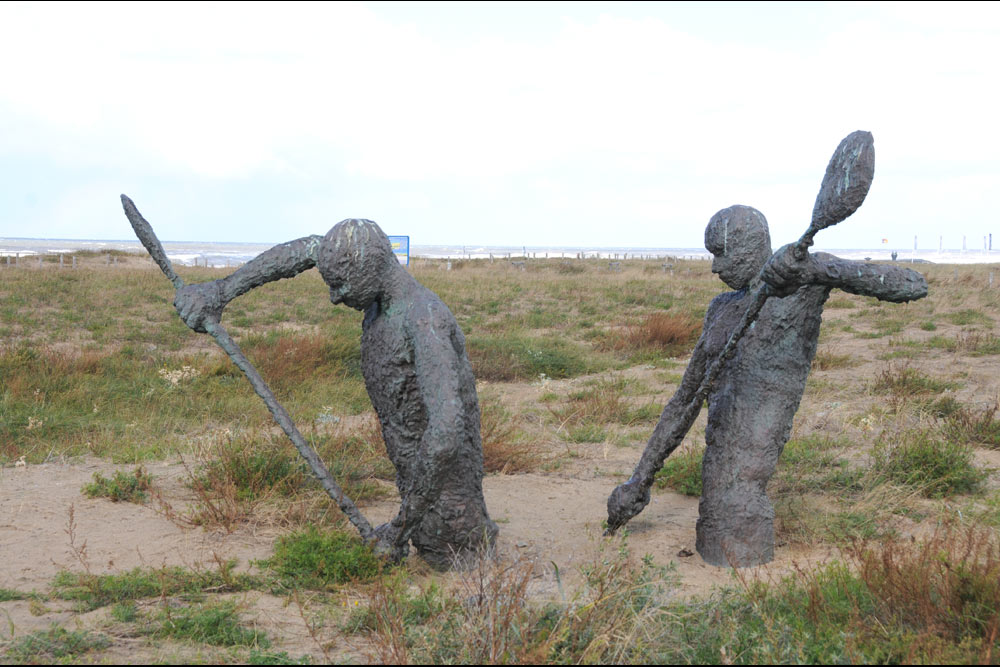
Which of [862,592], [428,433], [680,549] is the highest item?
[428,433]

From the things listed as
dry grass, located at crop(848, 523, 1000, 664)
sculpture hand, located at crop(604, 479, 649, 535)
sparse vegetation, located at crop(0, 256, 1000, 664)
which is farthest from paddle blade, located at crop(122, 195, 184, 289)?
dry grass, located at crop(848, 523, 1000, 664)

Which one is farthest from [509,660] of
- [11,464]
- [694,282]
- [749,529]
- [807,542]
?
[694,282]

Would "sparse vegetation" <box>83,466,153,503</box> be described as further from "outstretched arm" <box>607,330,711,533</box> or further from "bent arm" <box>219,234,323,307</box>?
"outstretched arm" <box>607,330,711,533</box>

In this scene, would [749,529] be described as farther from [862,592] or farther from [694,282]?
[694,282]

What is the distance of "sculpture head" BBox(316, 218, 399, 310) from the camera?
3.67m

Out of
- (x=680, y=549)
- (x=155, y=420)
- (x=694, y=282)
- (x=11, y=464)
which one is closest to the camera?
(x=680, y=549)

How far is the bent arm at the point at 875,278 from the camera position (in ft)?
11.5

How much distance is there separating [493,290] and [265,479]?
47.0ft

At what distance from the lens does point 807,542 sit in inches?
174

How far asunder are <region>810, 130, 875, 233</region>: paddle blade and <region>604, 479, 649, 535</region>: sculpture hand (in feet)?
5.98

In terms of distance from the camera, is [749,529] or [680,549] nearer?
[749,529]

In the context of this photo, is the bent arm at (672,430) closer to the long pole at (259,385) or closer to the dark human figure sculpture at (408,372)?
the dark human figure sculpture at (408,372)

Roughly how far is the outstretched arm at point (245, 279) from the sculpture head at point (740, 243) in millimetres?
2004

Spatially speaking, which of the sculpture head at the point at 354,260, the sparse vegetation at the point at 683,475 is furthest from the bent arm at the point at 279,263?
the sparse vegetation at the point at 683,475
